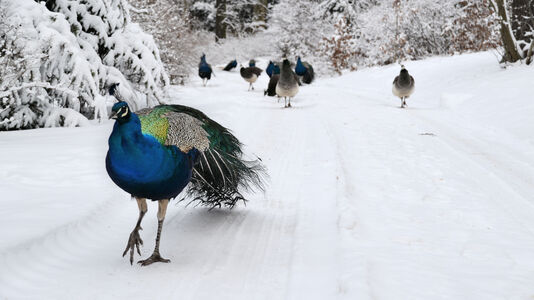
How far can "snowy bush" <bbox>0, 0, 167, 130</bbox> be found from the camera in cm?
895

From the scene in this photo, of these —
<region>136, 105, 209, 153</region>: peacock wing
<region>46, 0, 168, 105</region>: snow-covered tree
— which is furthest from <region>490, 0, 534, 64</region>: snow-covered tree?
<region>136, 105, 209, 153</region>: peacock wing

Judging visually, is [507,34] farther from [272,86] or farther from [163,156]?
[163,156]

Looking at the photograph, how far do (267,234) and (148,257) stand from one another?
1059 millimetres

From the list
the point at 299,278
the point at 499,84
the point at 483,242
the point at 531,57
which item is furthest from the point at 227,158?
the point at 531,57

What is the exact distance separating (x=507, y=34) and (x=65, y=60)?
12155 mm

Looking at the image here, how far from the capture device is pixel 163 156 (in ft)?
11.9

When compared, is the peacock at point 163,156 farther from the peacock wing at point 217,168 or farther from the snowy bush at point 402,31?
the snowy bush at point 402,31

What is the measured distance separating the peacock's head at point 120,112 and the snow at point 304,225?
1120 mm

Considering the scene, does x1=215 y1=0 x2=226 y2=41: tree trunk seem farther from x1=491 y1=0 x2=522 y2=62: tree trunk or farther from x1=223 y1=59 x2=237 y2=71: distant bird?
x1=491 y1=0 x2=522 y2=62: tree trunk

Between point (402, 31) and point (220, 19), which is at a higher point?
point (220, 19)

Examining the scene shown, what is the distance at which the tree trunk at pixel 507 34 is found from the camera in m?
15.2

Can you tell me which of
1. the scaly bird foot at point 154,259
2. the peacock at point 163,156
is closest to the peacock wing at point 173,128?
the peacock at point 163,156

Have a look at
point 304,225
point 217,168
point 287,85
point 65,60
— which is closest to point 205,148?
point 217,168

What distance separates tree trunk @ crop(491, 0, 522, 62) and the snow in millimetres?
6920
